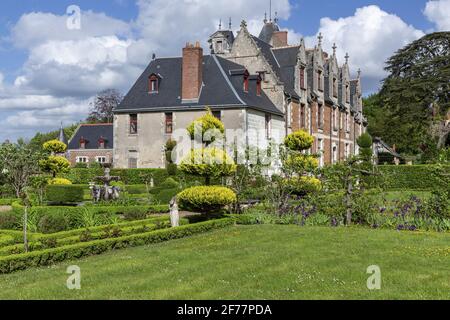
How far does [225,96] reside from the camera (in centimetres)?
3359

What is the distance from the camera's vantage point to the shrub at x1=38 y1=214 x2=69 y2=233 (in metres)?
13.8

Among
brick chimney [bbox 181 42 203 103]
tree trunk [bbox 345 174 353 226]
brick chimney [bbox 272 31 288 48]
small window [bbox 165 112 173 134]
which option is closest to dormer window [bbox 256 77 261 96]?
brick chimney [bbox 181 42 203 103]

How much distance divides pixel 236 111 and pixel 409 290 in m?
26.6

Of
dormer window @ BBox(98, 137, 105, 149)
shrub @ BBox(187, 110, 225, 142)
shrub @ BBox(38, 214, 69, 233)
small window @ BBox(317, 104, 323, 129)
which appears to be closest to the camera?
shrub @ BBox(38, 214, 69, 233)

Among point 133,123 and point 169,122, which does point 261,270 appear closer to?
point 169,122

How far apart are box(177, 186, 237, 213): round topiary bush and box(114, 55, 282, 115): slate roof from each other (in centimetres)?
1750

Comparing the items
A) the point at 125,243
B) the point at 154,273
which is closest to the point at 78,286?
the point at 154,273

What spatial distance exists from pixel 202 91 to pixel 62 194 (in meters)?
14.9

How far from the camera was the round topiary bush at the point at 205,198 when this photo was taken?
51.1 feet

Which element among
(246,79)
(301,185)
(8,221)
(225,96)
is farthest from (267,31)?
(8,221)

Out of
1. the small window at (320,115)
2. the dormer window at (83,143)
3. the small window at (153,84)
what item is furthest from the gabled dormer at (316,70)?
the dormer window at (83,143)

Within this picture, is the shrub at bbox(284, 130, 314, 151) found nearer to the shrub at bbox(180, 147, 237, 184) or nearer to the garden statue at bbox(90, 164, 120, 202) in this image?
the garden statue at bbox(90, 164, 120, 202)

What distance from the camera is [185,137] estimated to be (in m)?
34.7

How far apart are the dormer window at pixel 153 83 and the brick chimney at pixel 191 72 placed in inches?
96.1
